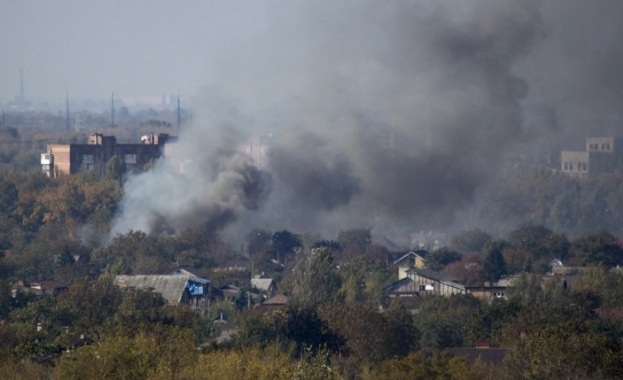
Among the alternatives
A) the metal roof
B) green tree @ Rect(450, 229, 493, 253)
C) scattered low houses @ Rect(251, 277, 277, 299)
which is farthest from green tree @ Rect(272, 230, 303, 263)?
the metal roof

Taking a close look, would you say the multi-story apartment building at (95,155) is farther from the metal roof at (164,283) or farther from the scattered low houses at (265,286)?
the metal roof at (164,283)

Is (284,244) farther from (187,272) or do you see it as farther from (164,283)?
(164,283)

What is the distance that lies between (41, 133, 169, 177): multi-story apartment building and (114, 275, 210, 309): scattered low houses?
2615 cm

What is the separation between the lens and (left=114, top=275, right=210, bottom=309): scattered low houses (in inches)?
1538

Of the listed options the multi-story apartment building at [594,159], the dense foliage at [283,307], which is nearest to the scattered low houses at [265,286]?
the dense foliage at [283,307]

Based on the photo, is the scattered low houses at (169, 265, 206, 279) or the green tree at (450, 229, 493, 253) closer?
the scattered low houses at (169, 265, 206, 279)

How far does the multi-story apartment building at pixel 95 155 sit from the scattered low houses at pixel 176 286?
85.8 feet

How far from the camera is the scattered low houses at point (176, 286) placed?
39.1 meters

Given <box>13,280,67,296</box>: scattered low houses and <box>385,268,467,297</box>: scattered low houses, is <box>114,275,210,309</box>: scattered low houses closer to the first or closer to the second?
<box>13,280,67,296</box>: scattered low houses

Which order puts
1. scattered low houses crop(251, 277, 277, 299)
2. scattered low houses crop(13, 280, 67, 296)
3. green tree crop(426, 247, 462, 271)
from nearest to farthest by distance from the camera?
scattered low houses crop(13, 280, 67, 296) → scattered low houses crop(251, 277, 277, 299) → green tree crop(426, 247, 462, 271)

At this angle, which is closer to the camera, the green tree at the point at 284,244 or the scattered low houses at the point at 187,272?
the scattered low houses at the point at 187,272

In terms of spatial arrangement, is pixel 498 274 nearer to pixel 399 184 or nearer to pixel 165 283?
pixel 399 184

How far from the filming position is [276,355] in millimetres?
26078

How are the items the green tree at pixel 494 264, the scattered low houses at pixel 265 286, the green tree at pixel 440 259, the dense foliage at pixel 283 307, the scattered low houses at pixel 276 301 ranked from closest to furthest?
the dense foliage at pixel 283 307
the scattered low houses at pixel 276 301
the scattered low houses at pixel 265 286
the green tree at pixel 494 264
the green tree at pixel 440 259
